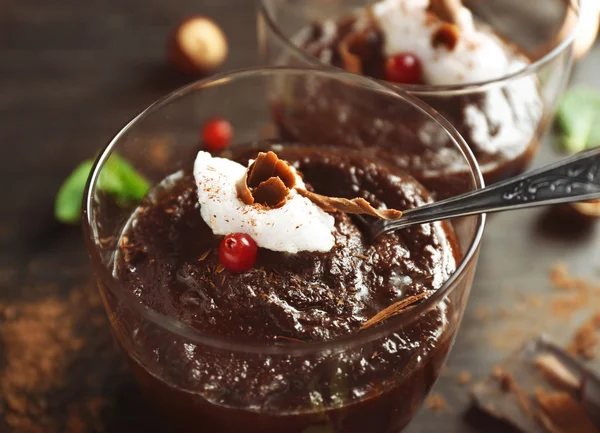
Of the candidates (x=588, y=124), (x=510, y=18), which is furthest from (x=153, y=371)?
(x=588, y=124)

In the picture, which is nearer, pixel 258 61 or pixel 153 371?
pixel 153 371

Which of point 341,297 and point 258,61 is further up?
point 341,297

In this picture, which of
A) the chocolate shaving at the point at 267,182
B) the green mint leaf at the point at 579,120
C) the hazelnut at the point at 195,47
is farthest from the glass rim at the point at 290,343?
the green mint leaf at the point at 579,120

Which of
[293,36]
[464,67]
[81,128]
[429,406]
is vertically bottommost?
[429,406]

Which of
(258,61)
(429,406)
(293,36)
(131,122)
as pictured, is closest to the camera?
(131,122)

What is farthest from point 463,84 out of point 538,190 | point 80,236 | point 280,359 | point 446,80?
point 80,236

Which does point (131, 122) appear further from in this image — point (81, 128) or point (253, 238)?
point (81, 128)

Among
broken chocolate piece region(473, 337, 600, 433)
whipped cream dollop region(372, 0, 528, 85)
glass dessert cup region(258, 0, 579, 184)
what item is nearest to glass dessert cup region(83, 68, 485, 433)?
glass dessert cup region(258, 0, 579, 184)

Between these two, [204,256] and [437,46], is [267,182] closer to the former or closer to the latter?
[204,256]
